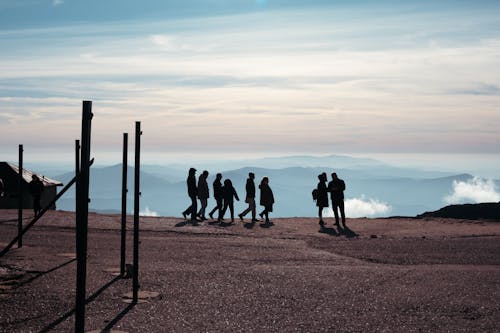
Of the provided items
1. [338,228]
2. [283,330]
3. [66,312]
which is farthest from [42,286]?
[338,228]

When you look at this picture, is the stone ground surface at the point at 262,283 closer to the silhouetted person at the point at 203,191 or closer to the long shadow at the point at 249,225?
the long shadow at the point at 249,225

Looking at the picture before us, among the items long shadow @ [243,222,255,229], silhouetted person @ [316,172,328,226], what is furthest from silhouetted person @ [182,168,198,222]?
silhouetted person @ [316,172,328,226]

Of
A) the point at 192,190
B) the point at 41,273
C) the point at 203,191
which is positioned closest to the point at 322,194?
the point at 203,191

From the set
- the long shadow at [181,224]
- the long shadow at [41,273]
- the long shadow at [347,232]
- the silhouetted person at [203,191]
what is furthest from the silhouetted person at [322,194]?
the long shadow at [41,273]

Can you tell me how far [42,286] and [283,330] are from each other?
5.11m

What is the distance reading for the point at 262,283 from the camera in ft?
43.8

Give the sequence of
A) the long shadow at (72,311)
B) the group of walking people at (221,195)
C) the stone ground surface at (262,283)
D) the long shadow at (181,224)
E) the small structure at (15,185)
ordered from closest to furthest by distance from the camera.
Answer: the long shadow at (72,311) → the stone ground surface at (262,283) → the long shadow at (181,224) → the group of walking people at (221,195) → the small structure at (15,185)

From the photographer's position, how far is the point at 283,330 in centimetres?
980

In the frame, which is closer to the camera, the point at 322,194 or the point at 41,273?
the point at 41,273

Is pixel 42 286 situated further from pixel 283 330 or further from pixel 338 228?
pixel 338 228

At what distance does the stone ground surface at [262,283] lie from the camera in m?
10.2

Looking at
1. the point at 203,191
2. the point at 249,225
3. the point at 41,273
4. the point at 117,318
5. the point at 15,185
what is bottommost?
the point at 117,318

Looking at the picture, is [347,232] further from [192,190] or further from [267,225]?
[192,190]

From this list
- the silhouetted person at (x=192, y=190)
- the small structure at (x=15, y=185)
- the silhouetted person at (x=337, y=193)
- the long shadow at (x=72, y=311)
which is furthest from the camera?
the small structure at (x=15, y=185)
